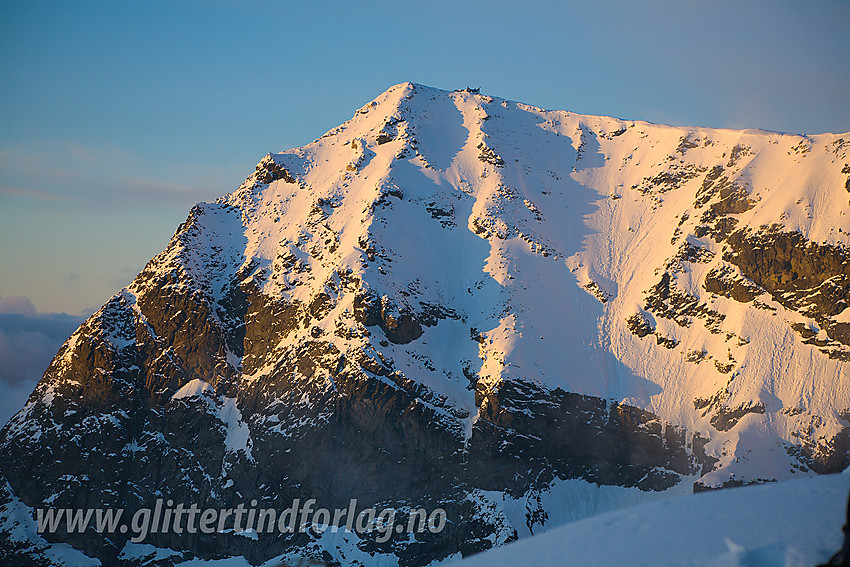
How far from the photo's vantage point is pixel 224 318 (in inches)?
7042

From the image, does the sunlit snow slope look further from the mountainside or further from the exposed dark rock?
the exposed dark rock

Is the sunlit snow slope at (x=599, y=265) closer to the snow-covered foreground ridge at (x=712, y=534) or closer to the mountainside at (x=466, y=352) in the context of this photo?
the mountainside at (x=466, y=352)

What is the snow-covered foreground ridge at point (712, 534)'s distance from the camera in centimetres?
1794

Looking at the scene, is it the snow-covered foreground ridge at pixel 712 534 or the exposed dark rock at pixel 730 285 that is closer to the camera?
the snow-covered foreground ridge at pixel 712 534

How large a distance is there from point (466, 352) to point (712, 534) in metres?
144

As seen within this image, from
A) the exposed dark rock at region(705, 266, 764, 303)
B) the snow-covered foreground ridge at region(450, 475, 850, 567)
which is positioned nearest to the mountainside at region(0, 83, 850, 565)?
the exposed dark rock at region(705, 266, 764, 303)

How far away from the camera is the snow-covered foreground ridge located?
17.9m

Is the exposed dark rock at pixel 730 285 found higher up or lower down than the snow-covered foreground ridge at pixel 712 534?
higher up

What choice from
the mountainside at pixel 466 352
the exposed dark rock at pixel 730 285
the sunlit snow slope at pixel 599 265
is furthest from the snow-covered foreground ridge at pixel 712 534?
the exposed dark rock at pixel 730 285

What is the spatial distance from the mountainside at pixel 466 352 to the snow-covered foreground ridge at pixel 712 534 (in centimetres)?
12183

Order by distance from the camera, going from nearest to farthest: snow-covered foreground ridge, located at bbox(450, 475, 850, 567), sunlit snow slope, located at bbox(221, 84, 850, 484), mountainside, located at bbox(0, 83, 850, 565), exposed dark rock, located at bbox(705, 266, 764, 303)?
snow-covered foreground ridge, located at bbox(450, 475, 850, 567)
sunlit snow slope, located at bbox(221, 84, 850, 484)
mountainside, located at bbox(0, 83, 850, 565)
exposed dark rock, located at bbox(705, 266, 764, 303)

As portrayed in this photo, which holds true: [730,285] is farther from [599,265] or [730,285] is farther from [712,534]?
[712,534]

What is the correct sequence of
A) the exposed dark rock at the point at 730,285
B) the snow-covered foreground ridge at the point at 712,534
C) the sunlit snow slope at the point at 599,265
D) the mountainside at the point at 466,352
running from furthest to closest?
the exposed dark rock at the point at 730,285, the mountainside at the point at 466,352, the sunlit snow slope at the point at 599,265, the snow-covered foreground ridge at the point at 712,534

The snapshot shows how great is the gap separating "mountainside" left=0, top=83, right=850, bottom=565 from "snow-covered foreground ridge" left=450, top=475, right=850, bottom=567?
12183 centimetres
